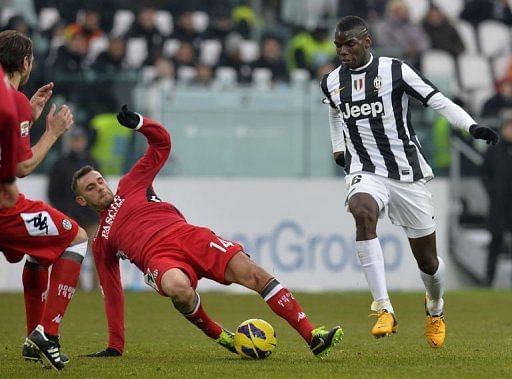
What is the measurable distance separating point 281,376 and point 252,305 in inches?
295

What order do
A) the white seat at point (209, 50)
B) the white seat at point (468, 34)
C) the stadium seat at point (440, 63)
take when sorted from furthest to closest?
the white seat at point (468, 34)
the stadium seat at point (440, 63)
the white seat at point (209, 50)

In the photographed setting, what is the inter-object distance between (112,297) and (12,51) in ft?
7.35

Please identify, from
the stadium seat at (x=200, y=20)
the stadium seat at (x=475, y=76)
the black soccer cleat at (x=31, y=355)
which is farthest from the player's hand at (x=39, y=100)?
the stadium seat at (x=475, y=76)

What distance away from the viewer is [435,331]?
9.59 m

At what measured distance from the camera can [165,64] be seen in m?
19.7

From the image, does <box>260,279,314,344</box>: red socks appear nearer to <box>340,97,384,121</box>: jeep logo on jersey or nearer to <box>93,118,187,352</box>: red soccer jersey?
<box>93,118,187,352</box>: red soccer jersey

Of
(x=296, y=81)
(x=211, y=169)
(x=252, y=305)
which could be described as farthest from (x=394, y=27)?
(x=252, y=305)

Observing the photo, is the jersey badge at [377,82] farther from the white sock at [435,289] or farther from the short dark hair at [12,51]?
the short dark hair at [12,51]

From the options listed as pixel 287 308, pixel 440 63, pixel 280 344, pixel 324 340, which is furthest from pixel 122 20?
pixel 324 340

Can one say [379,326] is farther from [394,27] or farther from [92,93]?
[394,27]

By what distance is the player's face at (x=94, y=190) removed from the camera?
30.2 feet

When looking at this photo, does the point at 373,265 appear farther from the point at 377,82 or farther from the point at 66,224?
the point at 66,224

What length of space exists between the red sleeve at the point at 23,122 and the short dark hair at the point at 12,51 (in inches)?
8.1

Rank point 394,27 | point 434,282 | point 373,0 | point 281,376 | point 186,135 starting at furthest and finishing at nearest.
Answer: point 373,0, point 394,27, point 186,135, point 434,282, point 281,376
